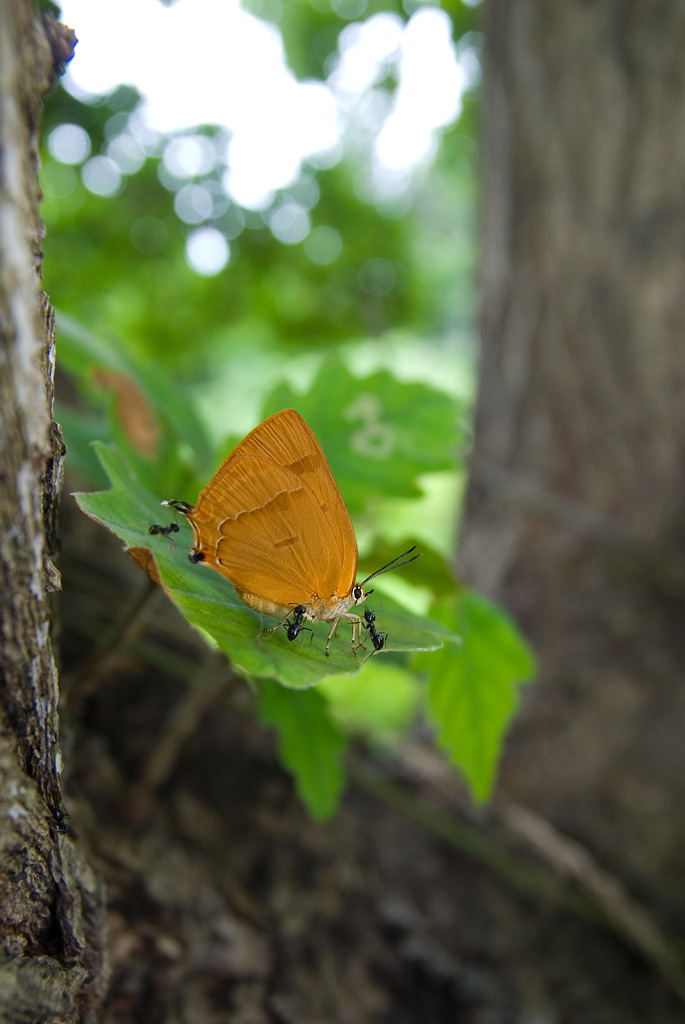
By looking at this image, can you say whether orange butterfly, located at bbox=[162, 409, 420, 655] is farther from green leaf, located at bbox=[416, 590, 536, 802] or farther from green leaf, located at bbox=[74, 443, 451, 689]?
green leaf, located at bbox=[416, 590, 536, 802]

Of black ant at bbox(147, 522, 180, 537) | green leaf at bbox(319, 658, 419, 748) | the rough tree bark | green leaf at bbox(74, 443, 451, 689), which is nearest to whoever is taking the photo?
the rough tree bark

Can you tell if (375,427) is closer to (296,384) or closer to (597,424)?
(296,384)

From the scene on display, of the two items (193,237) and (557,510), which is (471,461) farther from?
(193,237)

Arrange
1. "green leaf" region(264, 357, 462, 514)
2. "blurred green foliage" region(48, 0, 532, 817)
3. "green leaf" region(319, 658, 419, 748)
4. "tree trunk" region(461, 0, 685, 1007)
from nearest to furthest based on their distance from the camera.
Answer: "blurred green foliage" region(48, 0, 532, 817) < "green leaf" region(264, 357, 462, 514) < "tree trunk" region(461, 0, 685, 1007) < "green leaf" region(319, 658, 419, 748)

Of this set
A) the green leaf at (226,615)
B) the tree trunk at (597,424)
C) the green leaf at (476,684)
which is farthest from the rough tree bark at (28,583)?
the tree trunk at (597,424)

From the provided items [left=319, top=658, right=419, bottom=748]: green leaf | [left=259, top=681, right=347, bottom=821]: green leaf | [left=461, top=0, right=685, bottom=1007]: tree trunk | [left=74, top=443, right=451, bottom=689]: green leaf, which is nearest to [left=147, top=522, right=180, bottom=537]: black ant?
[left=74, top=443, right=451, bottom=689]: green leaf

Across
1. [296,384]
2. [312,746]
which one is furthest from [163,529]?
[296,384]

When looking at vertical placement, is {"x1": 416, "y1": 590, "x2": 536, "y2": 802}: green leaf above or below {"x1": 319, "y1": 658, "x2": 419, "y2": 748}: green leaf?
below
